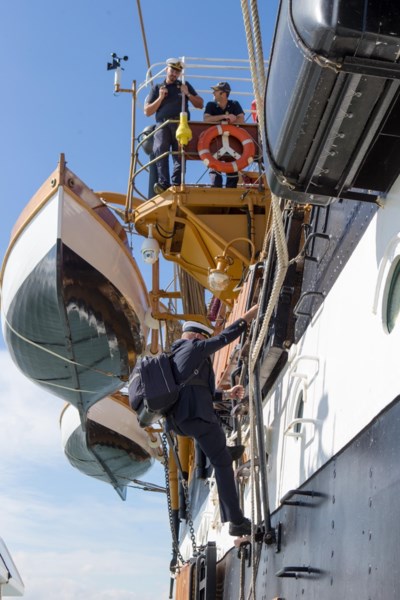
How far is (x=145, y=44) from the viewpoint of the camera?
11398 mm

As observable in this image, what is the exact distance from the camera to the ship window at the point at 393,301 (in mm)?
2863

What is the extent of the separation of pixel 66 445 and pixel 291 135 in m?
11.6

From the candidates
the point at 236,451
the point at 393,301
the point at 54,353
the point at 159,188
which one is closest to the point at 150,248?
the point at 159,188

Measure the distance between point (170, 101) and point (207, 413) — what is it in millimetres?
4557

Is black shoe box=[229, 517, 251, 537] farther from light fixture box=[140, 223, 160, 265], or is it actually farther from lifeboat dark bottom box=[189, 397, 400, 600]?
light fixture box=[140, 223, 160, 265]

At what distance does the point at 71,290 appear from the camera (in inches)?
307

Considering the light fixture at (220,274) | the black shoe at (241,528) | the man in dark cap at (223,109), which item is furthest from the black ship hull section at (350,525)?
the man in dark cap at (223,109)

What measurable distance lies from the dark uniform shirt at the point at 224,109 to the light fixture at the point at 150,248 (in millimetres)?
1392

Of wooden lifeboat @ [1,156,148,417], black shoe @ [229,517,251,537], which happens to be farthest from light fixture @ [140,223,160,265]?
black shoe @ [229,517,251,537]

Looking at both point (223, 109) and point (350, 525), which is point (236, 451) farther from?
point (223, 109)

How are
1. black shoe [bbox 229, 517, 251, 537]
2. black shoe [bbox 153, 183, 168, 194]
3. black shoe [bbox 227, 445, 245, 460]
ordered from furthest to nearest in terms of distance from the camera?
black shoe [bbox 153, 183, 168, 194], black shoe [bbox 227, 445, 245, 460], black shoe [bbox 229, 517, 251, 537]

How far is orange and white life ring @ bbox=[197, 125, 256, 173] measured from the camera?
26.0 feet

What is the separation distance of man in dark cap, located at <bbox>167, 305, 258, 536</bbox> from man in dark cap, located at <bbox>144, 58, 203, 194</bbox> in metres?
3.42

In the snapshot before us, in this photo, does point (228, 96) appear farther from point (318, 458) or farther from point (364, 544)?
point (364, 544)
